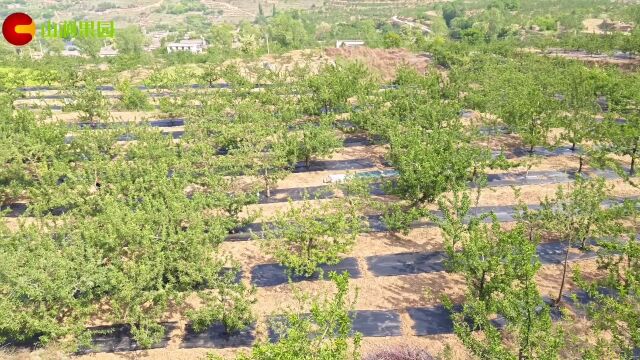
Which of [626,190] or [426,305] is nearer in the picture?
[426,305]

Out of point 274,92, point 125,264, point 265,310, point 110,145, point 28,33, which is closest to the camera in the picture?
point 125,264

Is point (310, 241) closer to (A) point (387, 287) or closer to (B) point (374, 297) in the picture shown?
(B) point (374, 297)

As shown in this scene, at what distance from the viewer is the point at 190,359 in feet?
47.0

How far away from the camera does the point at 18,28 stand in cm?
6456

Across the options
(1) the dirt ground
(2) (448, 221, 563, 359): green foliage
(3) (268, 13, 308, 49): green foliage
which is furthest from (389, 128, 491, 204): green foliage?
(3) (268, 13, 308, 49): green foliage

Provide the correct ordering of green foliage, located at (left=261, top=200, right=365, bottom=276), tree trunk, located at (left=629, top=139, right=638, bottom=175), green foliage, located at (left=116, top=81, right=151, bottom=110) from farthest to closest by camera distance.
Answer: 1. green foliage, located at (left=116, top=81, right=151, bottom=110)
2. tree trunk, located at (left=629, top=139, right=638, bottom=175)
3. green foliage, located at (left=261, top=200, right=365, bottom=276)

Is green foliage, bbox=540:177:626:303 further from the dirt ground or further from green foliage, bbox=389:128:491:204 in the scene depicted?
green foliage, bbox=389:128:491:204

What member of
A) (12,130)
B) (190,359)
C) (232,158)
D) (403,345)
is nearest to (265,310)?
(190,359)

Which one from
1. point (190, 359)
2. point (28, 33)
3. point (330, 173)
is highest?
point (28, 33)

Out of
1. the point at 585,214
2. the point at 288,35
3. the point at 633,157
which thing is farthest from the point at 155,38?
the point at 585,214

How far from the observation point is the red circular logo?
5662 cm

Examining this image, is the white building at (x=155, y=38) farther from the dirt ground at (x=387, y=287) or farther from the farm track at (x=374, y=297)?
the farm track at (x=374, y=297)

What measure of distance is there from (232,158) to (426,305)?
11.8 m

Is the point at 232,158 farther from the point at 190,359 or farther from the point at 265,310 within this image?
the point at 190,359
